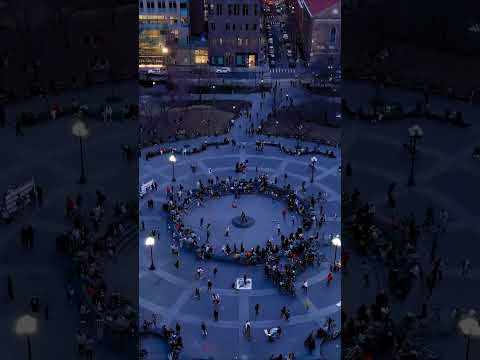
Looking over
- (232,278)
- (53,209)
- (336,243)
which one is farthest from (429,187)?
(53,209)

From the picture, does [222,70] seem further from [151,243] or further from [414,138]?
[151,243]

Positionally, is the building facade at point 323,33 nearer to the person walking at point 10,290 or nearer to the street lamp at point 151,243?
the street lamp at point 151,243

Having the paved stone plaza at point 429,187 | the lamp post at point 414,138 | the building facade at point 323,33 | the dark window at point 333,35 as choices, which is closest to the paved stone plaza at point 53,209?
the paved stone plaza at point 429,187

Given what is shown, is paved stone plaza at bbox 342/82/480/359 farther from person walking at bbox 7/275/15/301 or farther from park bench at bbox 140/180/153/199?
person walking at bbox 7/275/15/301

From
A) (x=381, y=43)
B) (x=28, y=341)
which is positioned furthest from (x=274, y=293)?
(x=381, y=43)

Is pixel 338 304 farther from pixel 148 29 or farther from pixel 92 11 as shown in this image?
pixel 92 11

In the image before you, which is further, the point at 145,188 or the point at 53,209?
the point at 145,188

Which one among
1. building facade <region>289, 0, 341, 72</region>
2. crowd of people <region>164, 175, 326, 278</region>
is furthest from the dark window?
crowd of people <region>164, 175, 326, 278</region>
